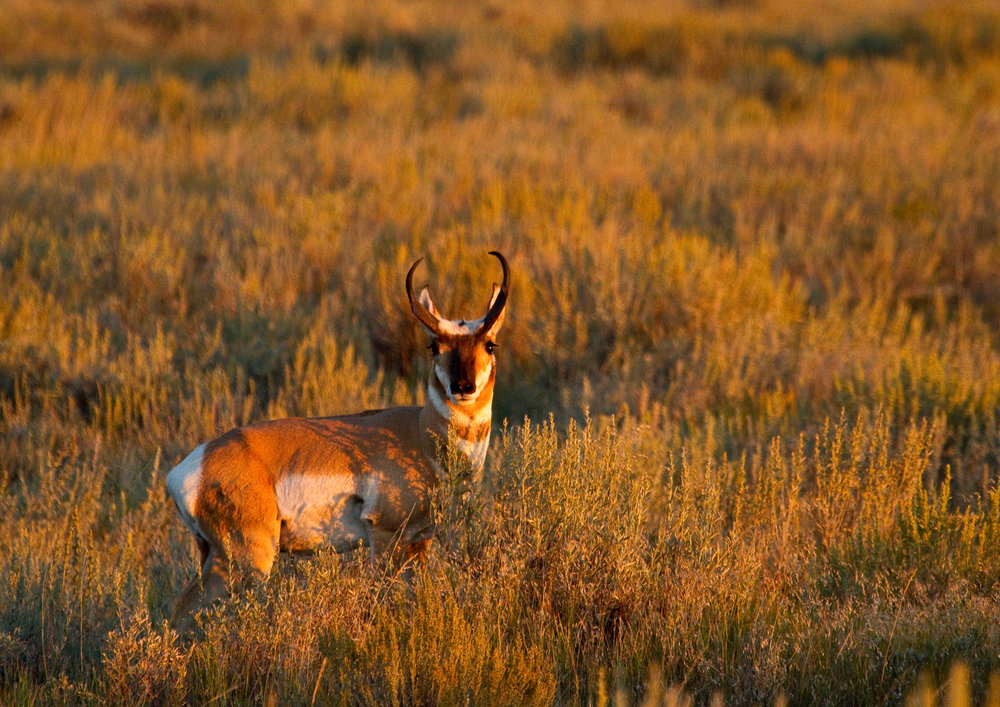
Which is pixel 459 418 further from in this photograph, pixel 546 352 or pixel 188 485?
pixel 546 352

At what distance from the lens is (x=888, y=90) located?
15062mm

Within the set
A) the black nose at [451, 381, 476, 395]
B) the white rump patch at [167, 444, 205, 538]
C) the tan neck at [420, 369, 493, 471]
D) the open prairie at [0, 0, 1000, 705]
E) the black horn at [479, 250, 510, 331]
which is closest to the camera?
the open prairie at [0, 0, 1000, 705]

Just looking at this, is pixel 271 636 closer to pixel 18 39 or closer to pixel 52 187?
pixel 52 187

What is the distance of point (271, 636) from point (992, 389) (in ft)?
14.6

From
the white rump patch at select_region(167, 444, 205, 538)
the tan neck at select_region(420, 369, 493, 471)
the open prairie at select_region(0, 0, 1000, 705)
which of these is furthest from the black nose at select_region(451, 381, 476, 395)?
the white rump patch at select_region(167, 444, 205, 538)

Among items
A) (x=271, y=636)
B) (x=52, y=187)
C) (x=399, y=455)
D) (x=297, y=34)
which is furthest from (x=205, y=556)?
(x=297, y=34)

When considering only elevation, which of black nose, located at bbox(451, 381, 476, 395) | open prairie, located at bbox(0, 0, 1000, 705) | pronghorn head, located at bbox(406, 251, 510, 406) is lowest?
open prairie, located at bbox(0, 0, 1000, 705)

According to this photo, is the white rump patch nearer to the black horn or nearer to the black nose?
the black nose

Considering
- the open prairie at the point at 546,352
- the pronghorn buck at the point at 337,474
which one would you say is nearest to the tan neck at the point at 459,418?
the pronghorn buck at the point at 337,474

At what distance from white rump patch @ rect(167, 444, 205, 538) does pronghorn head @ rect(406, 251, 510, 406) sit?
38.1 inches

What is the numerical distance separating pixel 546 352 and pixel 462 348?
3273 millimetres

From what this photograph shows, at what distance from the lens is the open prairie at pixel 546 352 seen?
3.60 m

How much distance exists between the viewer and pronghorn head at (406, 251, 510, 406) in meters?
3.94

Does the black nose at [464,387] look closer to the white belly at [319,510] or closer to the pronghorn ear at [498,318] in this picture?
the pronghorn ear at [498,318]
